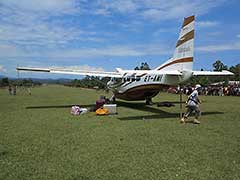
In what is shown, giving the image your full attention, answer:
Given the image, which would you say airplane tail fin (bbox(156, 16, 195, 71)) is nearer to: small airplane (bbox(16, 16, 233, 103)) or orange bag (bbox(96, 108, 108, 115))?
small airplane (bbox(16, 16, 233, 103))

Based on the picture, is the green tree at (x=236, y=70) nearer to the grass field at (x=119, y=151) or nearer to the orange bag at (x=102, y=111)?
the orange bag at (x=102, y=111)

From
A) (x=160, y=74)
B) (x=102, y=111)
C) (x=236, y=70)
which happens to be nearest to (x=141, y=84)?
(x=160, y=74)

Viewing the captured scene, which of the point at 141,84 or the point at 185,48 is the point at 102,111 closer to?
the point at 141,84

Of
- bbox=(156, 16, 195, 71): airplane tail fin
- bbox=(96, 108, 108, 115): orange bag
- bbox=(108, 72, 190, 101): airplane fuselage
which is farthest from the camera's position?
bbox=(108, 72, 190, 101): airplane fuselage

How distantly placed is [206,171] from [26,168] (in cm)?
385

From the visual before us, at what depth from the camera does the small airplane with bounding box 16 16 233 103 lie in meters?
14.4

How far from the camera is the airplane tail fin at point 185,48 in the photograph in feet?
47.1

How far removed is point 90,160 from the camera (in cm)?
619

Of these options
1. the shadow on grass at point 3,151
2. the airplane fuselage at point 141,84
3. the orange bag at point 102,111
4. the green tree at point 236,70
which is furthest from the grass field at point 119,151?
the green tree at point 236,70

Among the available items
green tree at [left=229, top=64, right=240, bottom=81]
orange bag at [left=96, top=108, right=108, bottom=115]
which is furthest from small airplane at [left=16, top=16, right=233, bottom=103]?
green tree at [left=229, top=64, right=240, bottom=81]

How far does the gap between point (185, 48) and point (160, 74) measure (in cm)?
201

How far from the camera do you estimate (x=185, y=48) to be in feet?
47.9

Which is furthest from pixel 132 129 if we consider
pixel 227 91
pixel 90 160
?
pixel 227 91

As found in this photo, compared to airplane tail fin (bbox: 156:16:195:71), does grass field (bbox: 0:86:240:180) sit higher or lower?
lower
